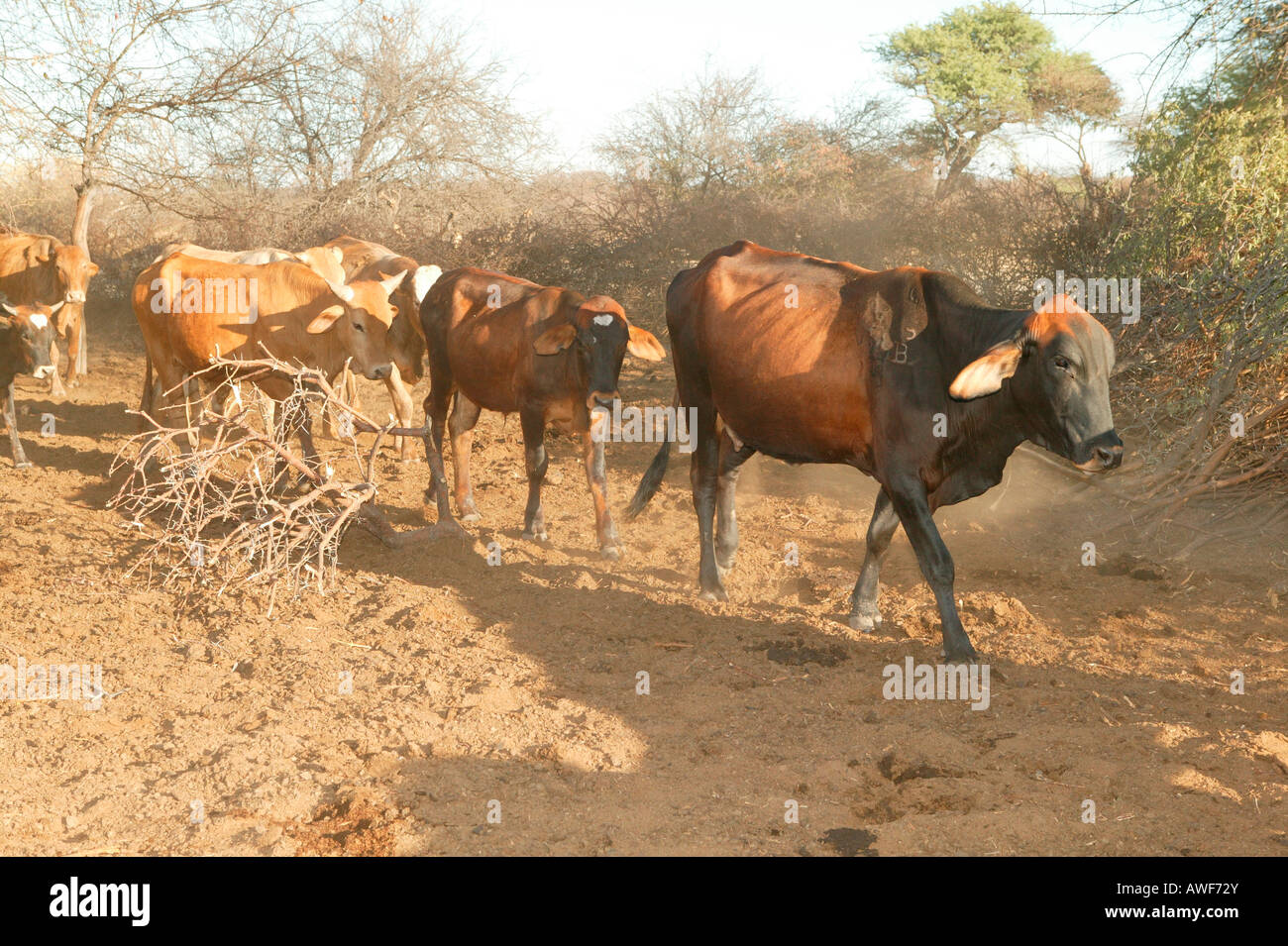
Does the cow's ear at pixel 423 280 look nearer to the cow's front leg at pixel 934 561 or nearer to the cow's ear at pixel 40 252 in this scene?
the cow's front leg at pixel 934 561

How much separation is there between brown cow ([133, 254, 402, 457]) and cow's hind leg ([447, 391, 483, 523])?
65 centimetres

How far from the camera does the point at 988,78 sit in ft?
70.9

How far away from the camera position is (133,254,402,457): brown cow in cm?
891

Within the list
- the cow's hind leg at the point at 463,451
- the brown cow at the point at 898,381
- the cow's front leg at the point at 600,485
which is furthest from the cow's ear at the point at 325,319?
the brown cow at the point at 898,381

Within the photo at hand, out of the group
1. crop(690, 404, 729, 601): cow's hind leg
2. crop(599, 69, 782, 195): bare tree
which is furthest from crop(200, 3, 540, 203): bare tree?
crop(690, 404, 729, 601): cow's hind leg

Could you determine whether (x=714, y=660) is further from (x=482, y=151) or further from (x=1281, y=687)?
(x=482, y=151)

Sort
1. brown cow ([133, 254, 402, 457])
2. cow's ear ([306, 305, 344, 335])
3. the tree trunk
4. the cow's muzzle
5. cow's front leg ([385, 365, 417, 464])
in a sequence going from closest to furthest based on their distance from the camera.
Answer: the cow's muzzle < cow's ear ([306, 305, 344, 335]) < brown cow ([133, 254, 402, 457]) < cow's front leg ([385, 365, 417, 464]) < the tree trunk

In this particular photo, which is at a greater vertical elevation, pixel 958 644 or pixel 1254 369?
pixel 1254 369

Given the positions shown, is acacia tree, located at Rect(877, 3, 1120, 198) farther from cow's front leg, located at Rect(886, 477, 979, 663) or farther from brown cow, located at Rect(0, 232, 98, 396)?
cow's front leg, located at Rect(886, 477, 979, 663)

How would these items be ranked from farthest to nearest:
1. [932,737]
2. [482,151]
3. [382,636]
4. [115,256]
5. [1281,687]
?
[482,151] → [115,256] → [382,636] → [1281,687] → [932,737]

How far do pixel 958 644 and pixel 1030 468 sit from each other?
160 inches

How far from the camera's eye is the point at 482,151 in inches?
783

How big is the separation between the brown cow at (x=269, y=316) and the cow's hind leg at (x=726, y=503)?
9.86ft

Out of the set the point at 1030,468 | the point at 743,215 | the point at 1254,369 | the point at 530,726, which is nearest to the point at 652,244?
the point at 743,215
